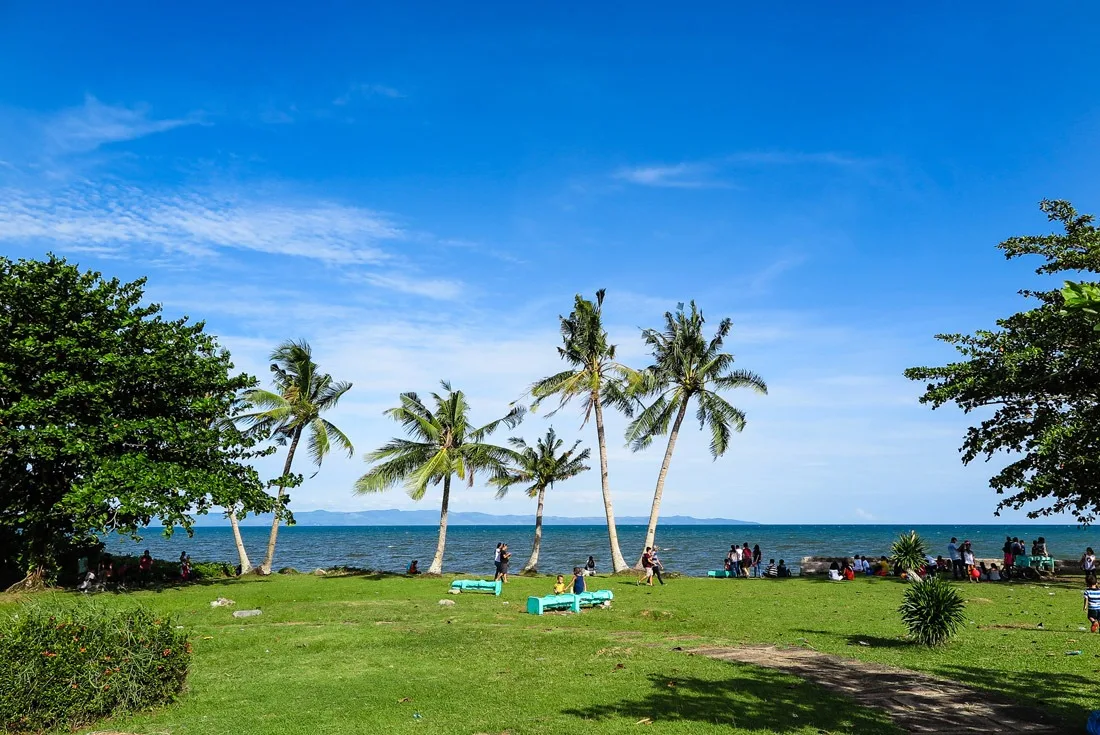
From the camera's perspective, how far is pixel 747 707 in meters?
10.2

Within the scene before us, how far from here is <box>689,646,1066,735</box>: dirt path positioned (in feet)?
30.8

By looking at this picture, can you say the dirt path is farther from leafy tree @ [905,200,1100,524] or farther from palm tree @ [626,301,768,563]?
palm tree @ [626,301,768,563]

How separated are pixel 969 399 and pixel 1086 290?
1167 centimetres

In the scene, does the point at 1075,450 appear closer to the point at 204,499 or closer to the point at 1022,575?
the point at 1022,575

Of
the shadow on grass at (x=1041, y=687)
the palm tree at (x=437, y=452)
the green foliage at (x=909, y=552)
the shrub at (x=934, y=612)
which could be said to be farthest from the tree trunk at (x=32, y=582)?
the green foliage at (x=909, y=552)

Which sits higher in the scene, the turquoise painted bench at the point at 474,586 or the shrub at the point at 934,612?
the shrub at the point at 934,612

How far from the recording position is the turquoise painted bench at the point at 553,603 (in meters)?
21.0

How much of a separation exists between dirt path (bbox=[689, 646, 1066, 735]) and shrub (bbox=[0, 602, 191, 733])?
390 inches

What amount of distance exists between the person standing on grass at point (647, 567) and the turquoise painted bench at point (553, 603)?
32.8 ft

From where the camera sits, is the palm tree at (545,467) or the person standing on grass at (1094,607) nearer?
the person standing on grass at (1094,607)

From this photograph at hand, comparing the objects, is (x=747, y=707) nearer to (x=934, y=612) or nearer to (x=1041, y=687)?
(x=1041, y=687)

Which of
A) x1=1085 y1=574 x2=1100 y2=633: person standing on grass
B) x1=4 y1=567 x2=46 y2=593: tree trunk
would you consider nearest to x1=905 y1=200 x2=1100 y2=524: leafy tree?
x1=1085 y1=574 x2=1100 y2=633: person standing on grass

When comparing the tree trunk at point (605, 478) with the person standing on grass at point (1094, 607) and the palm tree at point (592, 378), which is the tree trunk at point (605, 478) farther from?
the person standing on grass at point (1094, 607)

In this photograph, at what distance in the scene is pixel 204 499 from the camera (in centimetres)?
2714
